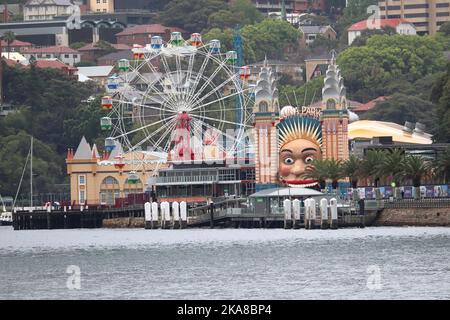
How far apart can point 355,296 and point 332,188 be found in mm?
80057

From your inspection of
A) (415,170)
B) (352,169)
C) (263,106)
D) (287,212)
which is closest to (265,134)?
(263,106)

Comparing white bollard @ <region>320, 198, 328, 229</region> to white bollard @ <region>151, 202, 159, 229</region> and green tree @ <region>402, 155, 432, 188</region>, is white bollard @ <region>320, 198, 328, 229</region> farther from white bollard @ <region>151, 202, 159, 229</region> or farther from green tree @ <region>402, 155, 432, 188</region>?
white bollard @ <region>151, 202, 159, 229</region>

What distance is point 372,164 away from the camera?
168875mm

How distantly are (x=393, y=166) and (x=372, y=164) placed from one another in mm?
4065

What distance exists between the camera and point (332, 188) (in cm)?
17662

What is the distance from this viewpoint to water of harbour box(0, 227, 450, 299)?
10050 cm

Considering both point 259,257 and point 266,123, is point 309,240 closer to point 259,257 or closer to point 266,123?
point 259,257

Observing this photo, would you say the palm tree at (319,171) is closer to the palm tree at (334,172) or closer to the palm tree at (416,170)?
the palm tree at (334,172)

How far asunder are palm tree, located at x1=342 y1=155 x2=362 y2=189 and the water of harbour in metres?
12.5

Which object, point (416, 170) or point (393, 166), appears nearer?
point (416, 170)

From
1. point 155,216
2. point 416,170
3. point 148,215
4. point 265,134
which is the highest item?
point 265,134

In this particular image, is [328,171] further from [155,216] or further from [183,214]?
[155,216]

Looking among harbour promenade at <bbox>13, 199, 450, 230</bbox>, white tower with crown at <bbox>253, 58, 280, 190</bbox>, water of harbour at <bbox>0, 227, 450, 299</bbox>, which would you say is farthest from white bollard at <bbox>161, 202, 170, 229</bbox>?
water of harbour at <bbox>0, 227, 450, 299</bbox>
